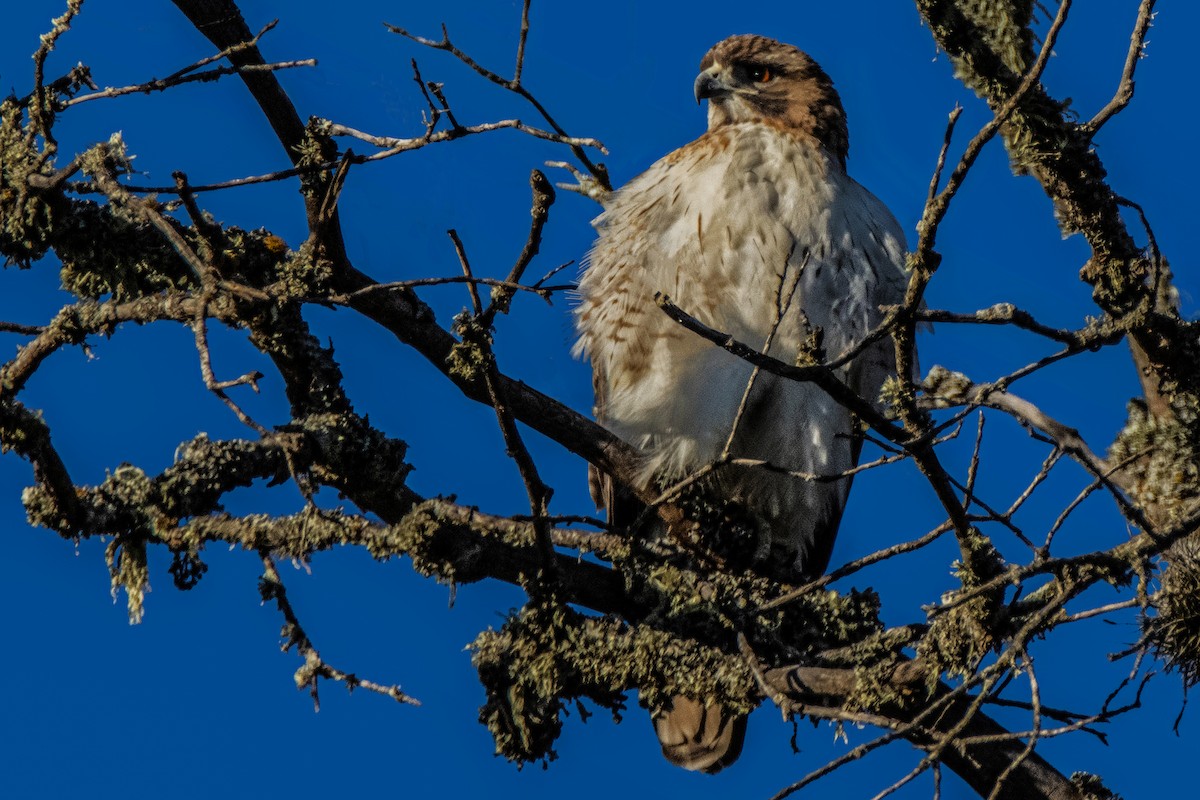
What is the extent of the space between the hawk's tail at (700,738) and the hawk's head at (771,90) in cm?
216

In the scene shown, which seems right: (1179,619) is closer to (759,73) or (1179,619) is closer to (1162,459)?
(1162,459)

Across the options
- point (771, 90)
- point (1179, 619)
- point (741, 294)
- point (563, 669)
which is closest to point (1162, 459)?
point (1179, 619)

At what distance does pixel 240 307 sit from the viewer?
2852 millimetres

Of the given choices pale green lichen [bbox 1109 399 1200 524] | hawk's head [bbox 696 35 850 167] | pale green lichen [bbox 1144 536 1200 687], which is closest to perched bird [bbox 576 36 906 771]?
hawk's head [bbox 696 35 850 167]

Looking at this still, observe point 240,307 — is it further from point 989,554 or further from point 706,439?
point 706,439

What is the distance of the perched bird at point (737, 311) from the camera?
4328 mm

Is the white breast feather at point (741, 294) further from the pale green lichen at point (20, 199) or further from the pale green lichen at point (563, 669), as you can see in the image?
the pale green lichen at point (20, 199)

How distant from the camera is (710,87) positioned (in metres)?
5.10

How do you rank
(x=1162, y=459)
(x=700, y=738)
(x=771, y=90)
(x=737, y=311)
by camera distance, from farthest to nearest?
(x=771, y=90)
(x=737, y=311)
(x=700, y=738)
(x=1162, y=459)

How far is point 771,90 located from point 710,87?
237mm

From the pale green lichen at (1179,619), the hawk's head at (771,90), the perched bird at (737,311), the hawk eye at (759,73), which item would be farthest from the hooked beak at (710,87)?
the pale green lichen at (1179,619)

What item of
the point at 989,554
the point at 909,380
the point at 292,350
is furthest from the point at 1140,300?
the point at 292,350

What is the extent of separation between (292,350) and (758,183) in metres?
1.96

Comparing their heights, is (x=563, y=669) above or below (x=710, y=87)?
below
